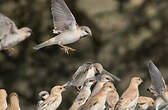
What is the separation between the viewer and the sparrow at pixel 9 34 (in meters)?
7.50

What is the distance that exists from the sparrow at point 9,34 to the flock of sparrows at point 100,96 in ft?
1.56

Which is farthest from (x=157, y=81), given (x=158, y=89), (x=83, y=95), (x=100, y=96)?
(x=100, y=96)

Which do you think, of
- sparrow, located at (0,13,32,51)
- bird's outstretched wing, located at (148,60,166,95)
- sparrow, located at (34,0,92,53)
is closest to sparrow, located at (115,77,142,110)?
bird's outstretched wing, located at (148,60,166,95)

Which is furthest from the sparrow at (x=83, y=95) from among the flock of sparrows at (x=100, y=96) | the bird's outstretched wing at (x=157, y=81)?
the bird's outstretched wing at (x=157, y=81)

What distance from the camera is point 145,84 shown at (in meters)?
14.2

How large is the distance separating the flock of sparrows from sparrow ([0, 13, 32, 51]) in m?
0.48

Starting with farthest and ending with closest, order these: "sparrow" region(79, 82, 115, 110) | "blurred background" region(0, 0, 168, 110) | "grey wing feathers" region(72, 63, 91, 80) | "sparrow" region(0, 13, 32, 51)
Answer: "blurred background" region(0, 0, 168, 110) < "grey wing feathers" region(72, 63, 91, 80) < "sparrow" region(0, 13, 32, 51) < "sparrow" region(79, 82, 115, 110)

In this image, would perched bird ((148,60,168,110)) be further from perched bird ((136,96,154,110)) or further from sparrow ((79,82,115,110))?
sparrow ((79,82,115,110))

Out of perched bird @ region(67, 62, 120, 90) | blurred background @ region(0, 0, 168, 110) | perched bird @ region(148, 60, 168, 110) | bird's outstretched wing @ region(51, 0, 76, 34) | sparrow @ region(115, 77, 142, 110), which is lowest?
blurred background @ region(0, 0, 168, 110)

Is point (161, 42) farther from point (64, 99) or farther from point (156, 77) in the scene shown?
point (156, 77)

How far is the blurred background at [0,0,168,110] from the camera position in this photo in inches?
586

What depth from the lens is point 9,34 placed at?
7.67 m

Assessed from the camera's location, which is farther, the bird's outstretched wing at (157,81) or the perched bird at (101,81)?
the perched bird at (101,81)

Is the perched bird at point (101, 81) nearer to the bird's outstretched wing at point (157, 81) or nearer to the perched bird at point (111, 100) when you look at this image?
the perched bird at point (111, 100)
